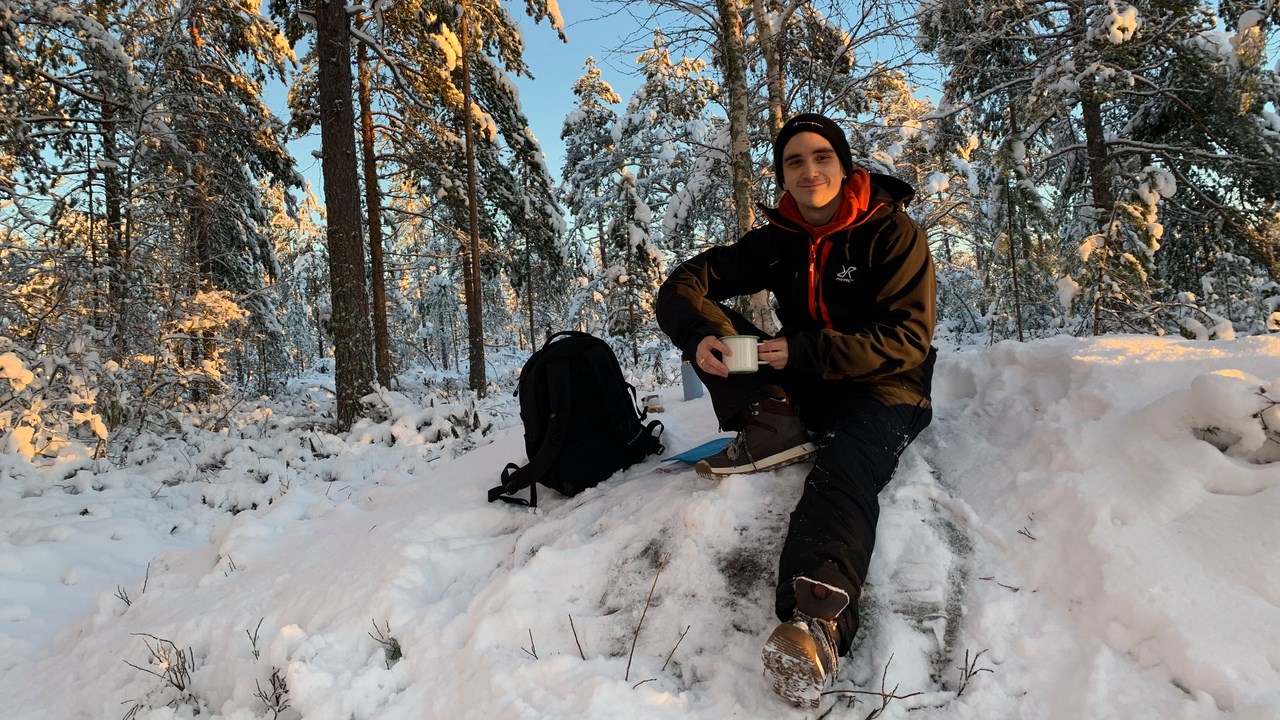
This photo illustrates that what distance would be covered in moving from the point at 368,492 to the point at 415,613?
236cm

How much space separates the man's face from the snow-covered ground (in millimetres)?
1262

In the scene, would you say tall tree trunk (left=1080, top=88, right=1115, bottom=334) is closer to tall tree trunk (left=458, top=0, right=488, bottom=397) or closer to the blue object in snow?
the blue object in snow

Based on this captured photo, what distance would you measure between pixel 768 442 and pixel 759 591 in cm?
62

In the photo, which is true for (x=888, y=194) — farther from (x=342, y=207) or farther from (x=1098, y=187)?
(x=342, y=207)

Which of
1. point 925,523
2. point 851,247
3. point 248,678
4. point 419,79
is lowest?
point 248,678

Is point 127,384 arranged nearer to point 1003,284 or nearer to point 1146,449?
point 1146,449

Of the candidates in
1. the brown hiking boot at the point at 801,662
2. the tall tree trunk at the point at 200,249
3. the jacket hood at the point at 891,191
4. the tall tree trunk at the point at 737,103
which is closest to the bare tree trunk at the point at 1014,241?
the tall tree trunk at the point at 737,103

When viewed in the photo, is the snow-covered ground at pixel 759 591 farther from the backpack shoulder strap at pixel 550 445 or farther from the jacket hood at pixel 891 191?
the jacket hood at pixel 891 191

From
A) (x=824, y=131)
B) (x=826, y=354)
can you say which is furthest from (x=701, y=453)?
(x=824, y=131)

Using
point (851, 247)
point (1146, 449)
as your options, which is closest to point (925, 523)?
point (1146, 449)

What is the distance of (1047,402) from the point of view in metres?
2.72

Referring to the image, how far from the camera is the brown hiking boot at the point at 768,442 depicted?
2.49 meters

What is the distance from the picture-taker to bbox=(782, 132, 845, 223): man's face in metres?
2.76

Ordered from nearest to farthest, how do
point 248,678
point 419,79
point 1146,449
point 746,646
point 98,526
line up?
point 746,646
point 1146,449
point 248,678
point 98,526
point 419,79
